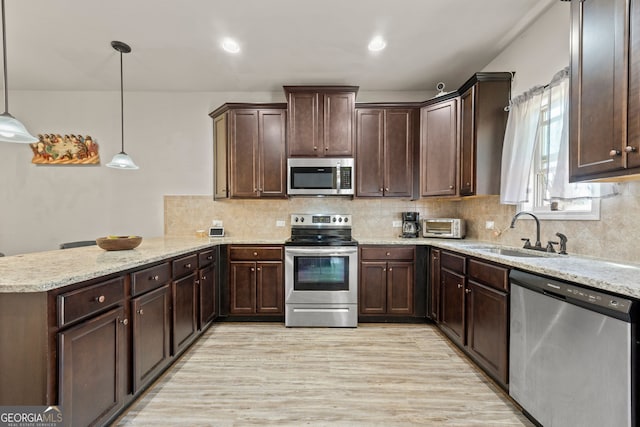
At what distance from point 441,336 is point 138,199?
13.7ft

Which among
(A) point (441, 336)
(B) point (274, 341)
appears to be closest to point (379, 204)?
(A) point (441, 336)

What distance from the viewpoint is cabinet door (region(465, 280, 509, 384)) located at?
190 centimetres

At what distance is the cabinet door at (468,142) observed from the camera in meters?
2.81

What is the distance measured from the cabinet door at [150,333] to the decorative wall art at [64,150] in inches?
114

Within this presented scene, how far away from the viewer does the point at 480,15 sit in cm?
234

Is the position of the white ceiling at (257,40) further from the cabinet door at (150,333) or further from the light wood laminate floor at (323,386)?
the light wood laminate floor at (323,386)

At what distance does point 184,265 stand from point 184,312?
41 cm

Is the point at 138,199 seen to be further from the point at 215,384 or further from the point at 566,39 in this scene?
the point at 566,39

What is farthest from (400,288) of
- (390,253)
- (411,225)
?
(411,225)

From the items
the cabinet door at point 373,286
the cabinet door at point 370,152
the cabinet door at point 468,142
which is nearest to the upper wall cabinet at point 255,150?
the cabinet door at point 370,152

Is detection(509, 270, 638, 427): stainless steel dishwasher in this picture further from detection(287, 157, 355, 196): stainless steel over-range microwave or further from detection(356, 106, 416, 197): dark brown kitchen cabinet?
detection(287, 157, 355, 196): stainless steel over-range microwave

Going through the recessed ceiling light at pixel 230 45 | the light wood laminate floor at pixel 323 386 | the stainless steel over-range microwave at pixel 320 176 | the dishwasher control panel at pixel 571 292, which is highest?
the recessed ceiling light at pixel 230 45

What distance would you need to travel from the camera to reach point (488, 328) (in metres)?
2.08

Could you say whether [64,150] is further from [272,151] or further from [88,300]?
[88,300]
